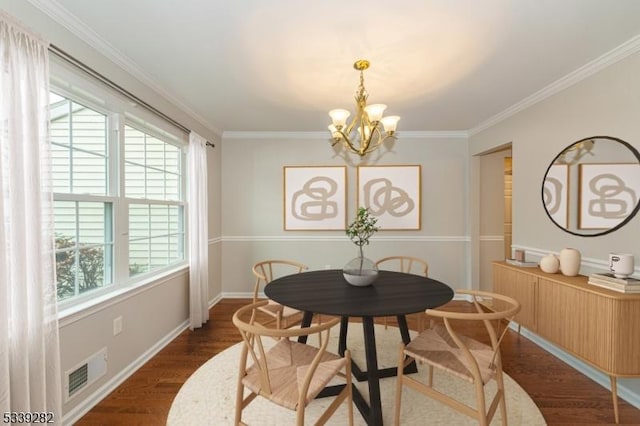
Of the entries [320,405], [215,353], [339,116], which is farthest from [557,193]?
[215,353]

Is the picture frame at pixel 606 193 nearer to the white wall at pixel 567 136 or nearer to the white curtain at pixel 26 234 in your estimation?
the white wall at pixel 567 136

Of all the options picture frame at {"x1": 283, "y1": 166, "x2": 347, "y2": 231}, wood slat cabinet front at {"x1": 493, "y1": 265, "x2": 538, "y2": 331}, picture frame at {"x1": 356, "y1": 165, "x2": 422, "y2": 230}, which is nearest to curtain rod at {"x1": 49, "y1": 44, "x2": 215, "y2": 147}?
picture frame at {"x1": 283, "y1": 166, "x2": 347, "y2": 231}

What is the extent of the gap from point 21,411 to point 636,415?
12.0 feet

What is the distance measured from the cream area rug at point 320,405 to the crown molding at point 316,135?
3057mm

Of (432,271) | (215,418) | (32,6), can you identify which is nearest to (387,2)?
(32,6)

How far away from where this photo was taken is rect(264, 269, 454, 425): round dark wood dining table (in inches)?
65.8

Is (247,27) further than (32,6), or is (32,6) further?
(247,27)

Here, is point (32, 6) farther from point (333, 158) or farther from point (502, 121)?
point (502, 121)

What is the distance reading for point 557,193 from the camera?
269cm

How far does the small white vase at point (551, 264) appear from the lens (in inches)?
100

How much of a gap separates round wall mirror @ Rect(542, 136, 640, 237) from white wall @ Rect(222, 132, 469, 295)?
5.05 feet

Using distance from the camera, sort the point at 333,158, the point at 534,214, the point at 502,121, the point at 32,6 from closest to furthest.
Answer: the point at 32,6 < the point at 534,214 < the point at 502,121 < the point at 333,158

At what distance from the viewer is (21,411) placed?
139 cm

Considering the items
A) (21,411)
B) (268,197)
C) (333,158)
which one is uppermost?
(333,158)
